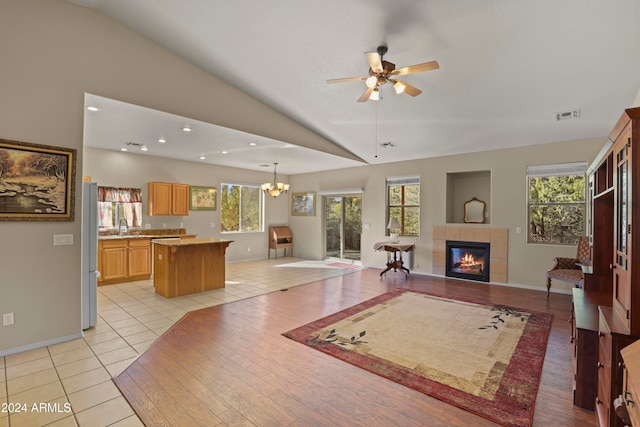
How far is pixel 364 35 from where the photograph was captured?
10.9ft

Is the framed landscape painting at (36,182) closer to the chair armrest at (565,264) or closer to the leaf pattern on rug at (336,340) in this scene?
the leaf pattern on rug at (336,340)

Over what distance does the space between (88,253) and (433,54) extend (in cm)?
474

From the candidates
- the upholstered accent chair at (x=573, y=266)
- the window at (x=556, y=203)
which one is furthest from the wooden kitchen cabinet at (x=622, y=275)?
the window at (x=556, y=203)

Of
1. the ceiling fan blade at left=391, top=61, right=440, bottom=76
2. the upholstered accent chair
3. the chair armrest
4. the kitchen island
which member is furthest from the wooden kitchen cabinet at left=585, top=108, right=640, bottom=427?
the kitchen island

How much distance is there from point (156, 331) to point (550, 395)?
3.91 metres

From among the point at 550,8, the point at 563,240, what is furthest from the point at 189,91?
the point at 563,240

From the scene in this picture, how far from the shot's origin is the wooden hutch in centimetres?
162

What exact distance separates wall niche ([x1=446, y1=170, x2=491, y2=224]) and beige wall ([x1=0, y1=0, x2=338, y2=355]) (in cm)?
596

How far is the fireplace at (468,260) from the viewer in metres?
6.16

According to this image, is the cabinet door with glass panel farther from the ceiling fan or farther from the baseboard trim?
the baseboard trim

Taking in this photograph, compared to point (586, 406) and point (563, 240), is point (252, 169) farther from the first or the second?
point (586, 406)

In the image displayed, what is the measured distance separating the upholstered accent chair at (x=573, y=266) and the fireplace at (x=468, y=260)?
4.15 ft

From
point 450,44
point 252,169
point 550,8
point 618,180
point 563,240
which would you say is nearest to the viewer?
point 618,180

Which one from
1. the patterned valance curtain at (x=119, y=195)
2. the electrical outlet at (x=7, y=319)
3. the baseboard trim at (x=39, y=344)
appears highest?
the patterned valance curtain at (x=119, y=195)
